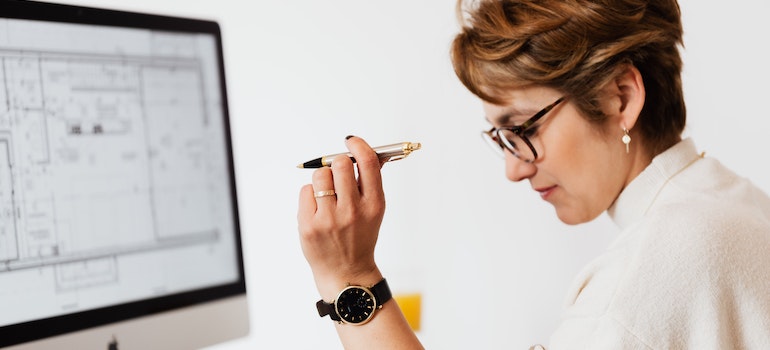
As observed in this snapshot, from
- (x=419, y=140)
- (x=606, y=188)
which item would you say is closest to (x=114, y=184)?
(x=606, y=188)

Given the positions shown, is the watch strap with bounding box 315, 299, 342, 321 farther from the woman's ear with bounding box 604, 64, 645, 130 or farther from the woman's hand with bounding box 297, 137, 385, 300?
the woman's ear with bounding box 604, 64, 645, 130

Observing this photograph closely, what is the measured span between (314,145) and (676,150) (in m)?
0.70

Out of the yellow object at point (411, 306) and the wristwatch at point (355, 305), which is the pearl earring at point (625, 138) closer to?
the wristwatch at point (355, 305)

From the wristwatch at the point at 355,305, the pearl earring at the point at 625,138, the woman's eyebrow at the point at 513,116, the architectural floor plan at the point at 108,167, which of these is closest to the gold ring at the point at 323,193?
the wristwatch at the point at 355,305

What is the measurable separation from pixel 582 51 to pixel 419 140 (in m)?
0.64

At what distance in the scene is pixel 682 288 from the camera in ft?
2.67

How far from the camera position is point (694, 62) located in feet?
5.75

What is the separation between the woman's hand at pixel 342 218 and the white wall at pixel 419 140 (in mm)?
559

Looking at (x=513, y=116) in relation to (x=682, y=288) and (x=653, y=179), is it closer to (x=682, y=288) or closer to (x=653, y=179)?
(x=653, y=179)

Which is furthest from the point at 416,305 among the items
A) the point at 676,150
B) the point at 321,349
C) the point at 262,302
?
the point at 676,150

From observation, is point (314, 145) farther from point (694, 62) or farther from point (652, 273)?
point (694, 62)

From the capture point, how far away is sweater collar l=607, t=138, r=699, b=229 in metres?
1.03

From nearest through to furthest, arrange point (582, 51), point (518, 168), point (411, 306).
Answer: point (582, 51) < point (518, 168) < point (411, 306)

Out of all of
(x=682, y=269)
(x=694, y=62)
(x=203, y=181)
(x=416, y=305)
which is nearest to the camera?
(x=682, y=269)
